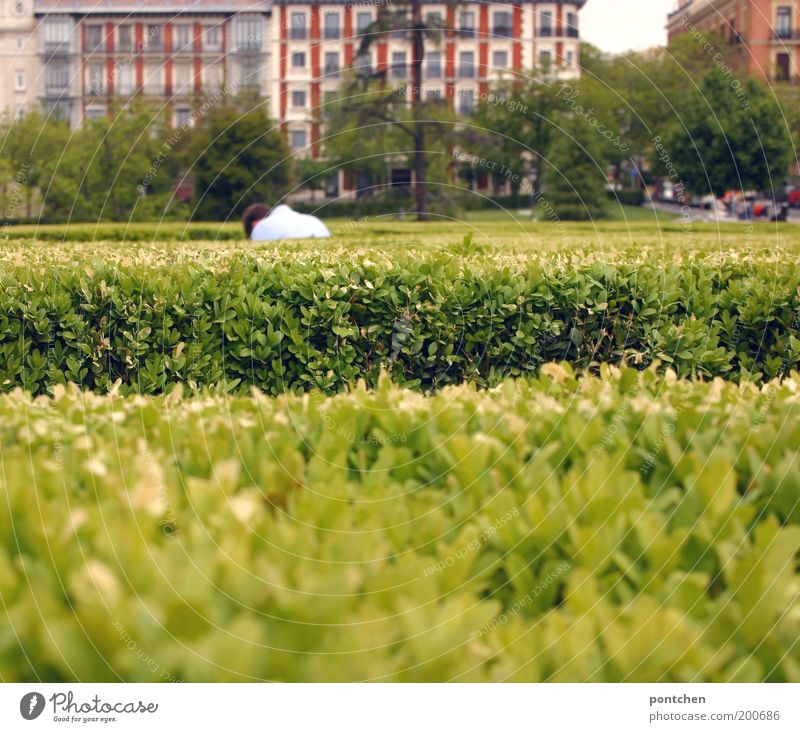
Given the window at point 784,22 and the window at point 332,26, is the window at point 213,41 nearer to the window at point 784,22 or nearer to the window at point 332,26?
the window at point 332,26

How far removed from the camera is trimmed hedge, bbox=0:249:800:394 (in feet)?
23.2

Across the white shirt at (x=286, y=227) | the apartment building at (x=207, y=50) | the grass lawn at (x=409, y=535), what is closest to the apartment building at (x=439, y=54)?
the apartment building at (x=207, y=50)

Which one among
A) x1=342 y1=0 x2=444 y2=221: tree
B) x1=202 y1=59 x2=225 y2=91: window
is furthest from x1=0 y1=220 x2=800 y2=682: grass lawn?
x1=202 y1=59 x2=225 y2=91: window

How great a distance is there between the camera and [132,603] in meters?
1.84

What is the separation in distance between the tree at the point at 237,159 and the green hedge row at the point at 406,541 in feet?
118

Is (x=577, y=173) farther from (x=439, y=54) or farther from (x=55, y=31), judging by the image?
(x=55, y=31)

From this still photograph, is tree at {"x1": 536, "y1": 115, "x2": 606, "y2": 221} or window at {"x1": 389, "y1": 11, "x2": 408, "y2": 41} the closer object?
window at {"x1": 389, "y1": 11, "x2": 408, "y2": 41}

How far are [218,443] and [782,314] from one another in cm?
553

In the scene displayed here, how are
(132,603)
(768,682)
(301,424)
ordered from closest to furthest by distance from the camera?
(132,603), (768,682), (301,424)

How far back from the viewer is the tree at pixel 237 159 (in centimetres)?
3884

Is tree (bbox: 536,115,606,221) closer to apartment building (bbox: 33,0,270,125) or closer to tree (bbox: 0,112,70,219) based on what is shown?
apartment building (bbox: 33,0,270,125)

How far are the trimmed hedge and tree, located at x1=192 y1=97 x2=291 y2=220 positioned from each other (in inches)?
1240

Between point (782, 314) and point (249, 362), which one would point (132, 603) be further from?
point (782, 314)

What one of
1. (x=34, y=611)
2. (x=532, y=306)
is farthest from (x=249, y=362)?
(x=34, y=611)
